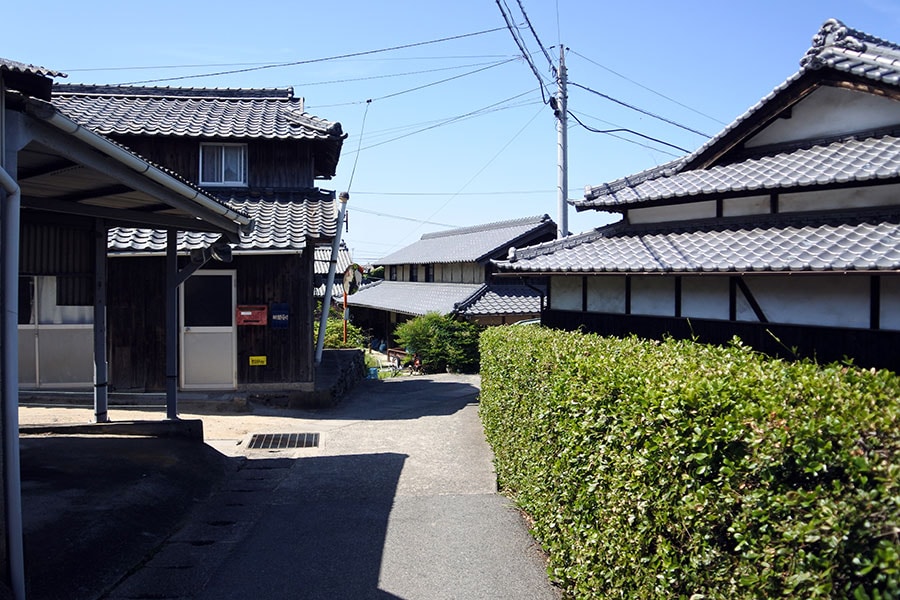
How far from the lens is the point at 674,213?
1041cm

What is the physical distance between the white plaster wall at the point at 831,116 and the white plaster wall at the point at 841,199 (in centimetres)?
133

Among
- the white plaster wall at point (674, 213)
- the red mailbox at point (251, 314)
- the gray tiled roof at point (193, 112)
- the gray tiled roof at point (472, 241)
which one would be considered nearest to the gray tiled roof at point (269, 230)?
the red mailbox at point (251, 314)

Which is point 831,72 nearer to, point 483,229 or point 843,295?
point 843,295

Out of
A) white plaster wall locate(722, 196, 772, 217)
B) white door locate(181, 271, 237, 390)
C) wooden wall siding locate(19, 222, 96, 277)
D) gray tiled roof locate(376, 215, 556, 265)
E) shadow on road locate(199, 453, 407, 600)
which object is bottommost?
shadow on road locate(199, 453, 407, 600)

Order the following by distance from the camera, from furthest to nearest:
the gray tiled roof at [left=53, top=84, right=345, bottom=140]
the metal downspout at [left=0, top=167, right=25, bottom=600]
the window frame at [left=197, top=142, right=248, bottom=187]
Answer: the window frame at [left=197, top=142, right=248, bottom=187] → the gray tiled roof at [left=53, top=84, right=345, bottom=140] → the metal downspout at [left=0, top=167, right=25, bottom=600]

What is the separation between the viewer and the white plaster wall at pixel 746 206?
9.02 metres

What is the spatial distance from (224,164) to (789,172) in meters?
10.8

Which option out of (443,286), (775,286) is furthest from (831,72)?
(443,286)

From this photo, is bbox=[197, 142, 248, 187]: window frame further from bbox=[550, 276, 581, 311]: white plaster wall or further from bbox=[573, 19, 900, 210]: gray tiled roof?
bbox=[573, 19, 900, 210]: gray tiled roof

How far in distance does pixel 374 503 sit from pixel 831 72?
7717 millimetres

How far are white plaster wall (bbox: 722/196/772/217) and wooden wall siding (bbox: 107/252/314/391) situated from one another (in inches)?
295

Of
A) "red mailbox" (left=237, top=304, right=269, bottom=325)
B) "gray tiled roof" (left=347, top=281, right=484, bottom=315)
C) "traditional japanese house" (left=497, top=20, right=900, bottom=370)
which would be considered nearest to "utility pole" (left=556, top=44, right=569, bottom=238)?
"traditional japanese house" (left=497, top=20, right=900, bottom=370)

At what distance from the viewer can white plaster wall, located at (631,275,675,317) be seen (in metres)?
9.16

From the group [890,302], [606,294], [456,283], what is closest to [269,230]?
[606,294]
